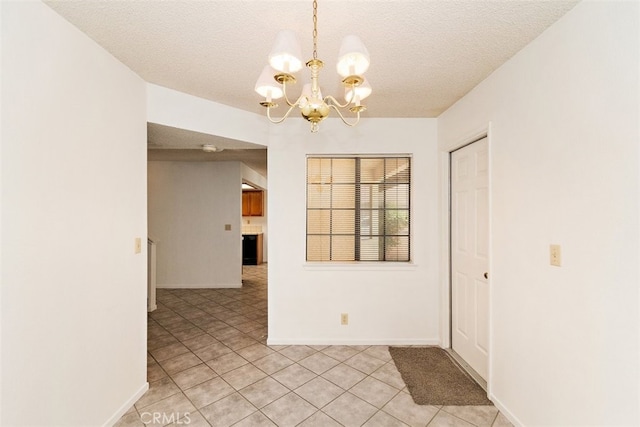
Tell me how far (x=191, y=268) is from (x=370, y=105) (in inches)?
Result: 177

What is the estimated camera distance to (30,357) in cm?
138

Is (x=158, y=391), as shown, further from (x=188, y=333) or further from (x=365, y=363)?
(x=365, y=363)

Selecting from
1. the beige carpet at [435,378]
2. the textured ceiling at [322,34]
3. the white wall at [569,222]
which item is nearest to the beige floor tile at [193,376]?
the beige carpet at [435,378]

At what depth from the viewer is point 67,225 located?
5.21 feet

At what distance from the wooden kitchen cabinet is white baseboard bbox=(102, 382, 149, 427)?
631 cm

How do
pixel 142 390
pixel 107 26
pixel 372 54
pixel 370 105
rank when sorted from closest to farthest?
1. pixel 107 26
2. pixel 372 54
3. pixel 142 390
4. pixel 370 105

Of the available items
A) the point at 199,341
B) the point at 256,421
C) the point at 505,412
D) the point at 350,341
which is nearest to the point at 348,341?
the point at 350,341

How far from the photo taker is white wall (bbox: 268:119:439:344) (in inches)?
122

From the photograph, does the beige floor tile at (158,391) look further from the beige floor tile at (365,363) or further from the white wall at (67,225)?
the beige floor tile at (365,363)

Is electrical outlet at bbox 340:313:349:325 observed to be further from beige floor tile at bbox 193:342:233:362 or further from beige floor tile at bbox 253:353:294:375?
beige floor tile at bbox 193:342:233:362

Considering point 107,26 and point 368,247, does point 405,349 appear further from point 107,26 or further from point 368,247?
point 107,26

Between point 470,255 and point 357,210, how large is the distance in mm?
1250

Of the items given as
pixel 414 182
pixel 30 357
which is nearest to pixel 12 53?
pixel 30 357

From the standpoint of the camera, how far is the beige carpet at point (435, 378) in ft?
7.06
